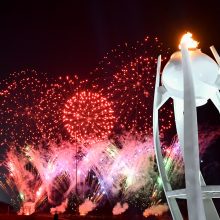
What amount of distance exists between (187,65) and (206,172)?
75.6 ft

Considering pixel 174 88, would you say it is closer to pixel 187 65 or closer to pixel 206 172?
pixel 187 65

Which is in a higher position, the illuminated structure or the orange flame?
the orange flame

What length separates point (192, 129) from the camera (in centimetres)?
750

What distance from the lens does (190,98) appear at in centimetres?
768

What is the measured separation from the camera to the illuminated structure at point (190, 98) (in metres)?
7.27

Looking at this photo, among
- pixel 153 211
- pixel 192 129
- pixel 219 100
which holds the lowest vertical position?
pixel 153 211

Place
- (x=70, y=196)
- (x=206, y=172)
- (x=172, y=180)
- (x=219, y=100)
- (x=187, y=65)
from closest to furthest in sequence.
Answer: (x=187, y=65) < (x=219, y=100) < (x=172, y=180) < (x=206, y=172) < (x=70, y=196)

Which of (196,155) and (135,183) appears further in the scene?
(135,183)

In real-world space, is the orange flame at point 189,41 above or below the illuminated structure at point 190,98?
above

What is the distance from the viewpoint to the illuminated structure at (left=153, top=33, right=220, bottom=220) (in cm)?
727

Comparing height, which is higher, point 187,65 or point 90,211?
point 187,65

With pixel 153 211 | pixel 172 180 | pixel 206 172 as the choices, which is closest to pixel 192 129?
pixel 172 180

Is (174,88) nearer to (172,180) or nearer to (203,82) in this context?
(203,82)

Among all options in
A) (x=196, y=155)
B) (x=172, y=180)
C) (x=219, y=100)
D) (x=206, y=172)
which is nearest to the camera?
(x=196, y=155)
